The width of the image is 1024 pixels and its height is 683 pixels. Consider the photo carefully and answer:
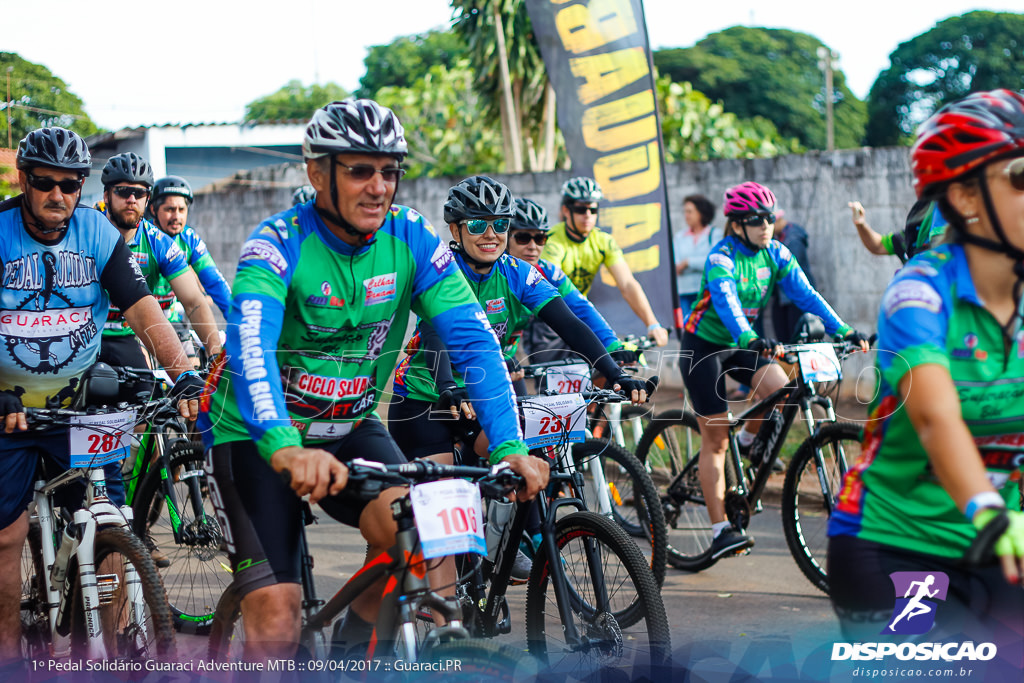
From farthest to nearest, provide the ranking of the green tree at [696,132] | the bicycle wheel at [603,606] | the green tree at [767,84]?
the green tree at [767,84]
the green tree at [696,132]
the bicycle wheel at [603,606]

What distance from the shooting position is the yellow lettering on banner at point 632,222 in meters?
10.3

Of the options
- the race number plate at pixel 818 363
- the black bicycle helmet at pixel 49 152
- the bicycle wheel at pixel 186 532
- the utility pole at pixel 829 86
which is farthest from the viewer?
the utility pole at pixel 829 86

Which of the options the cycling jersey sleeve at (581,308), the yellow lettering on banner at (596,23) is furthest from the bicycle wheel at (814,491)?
the yellow lettering on banner at (596,23)

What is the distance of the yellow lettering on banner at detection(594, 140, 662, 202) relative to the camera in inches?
405

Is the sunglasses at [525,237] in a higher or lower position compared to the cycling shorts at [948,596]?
higher

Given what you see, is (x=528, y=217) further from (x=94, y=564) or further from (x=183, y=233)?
(x=94, y=564)

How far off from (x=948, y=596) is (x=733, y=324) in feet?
11.0

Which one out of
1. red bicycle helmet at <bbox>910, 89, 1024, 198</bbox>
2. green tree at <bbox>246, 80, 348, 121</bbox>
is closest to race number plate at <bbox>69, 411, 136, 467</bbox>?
red bicycle helmet at <bbox>910, 89, 1024, 198</bbox>

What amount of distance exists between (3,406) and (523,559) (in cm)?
223

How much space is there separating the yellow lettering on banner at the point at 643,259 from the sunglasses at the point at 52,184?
669cm

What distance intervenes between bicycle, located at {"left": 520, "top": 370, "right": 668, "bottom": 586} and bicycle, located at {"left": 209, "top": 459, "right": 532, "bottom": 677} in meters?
1.55

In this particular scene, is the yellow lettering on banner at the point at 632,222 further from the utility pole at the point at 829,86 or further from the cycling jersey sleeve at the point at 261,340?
the utility pole at the point at 829,86

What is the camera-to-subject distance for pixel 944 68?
4538 cm

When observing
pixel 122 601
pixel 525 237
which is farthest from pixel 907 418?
pixel 525 237
